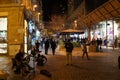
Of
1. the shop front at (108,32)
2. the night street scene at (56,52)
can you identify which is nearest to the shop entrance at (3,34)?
the night street scene at (56,52)

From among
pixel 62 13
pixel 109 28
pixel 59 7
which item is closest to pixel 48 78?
pixel 109 28

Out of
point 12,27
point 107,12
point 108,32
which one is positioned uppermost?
point 107,12

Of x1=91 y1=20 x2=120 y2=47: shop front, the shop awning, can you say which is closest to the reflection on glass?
the shop awning

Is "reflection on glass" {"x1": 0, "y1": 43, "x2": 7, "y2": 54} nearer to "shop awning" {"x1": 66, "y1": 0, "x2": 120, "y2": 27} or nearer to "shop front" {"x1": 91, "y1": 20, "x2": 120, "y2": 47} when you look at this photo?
"shop awning" {"x1": 66, "y1": 0, "x2": 120, "y2": 27}

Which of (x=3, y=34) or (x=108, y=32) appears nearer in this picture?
(x=3, y=34)

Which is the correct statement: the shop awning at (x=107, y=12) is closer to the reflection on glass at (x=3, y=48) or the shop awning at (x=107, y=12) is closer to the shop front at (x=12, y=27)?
the shop front at (x=12, y=27)

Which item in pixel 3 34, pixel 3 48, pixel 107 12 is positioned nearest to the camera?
pixel 3 48

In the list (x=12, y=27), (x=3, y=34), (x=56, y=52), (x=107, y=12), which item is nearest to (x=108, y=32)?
(x=107, y=12)

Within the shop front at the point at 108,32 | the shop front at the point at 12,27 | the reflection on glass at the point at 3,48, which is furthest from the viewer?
the shop front at the point at 108,32

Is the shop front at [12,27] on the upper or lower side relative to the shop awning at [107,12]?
lower

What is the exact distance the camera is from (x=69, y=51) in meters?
21.9

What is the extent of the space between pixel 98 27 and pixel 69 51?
3012cm

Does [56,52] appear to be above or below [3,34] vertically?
below

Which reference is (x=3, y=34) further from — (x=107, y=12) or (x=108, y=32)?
(x=108, y=32)
